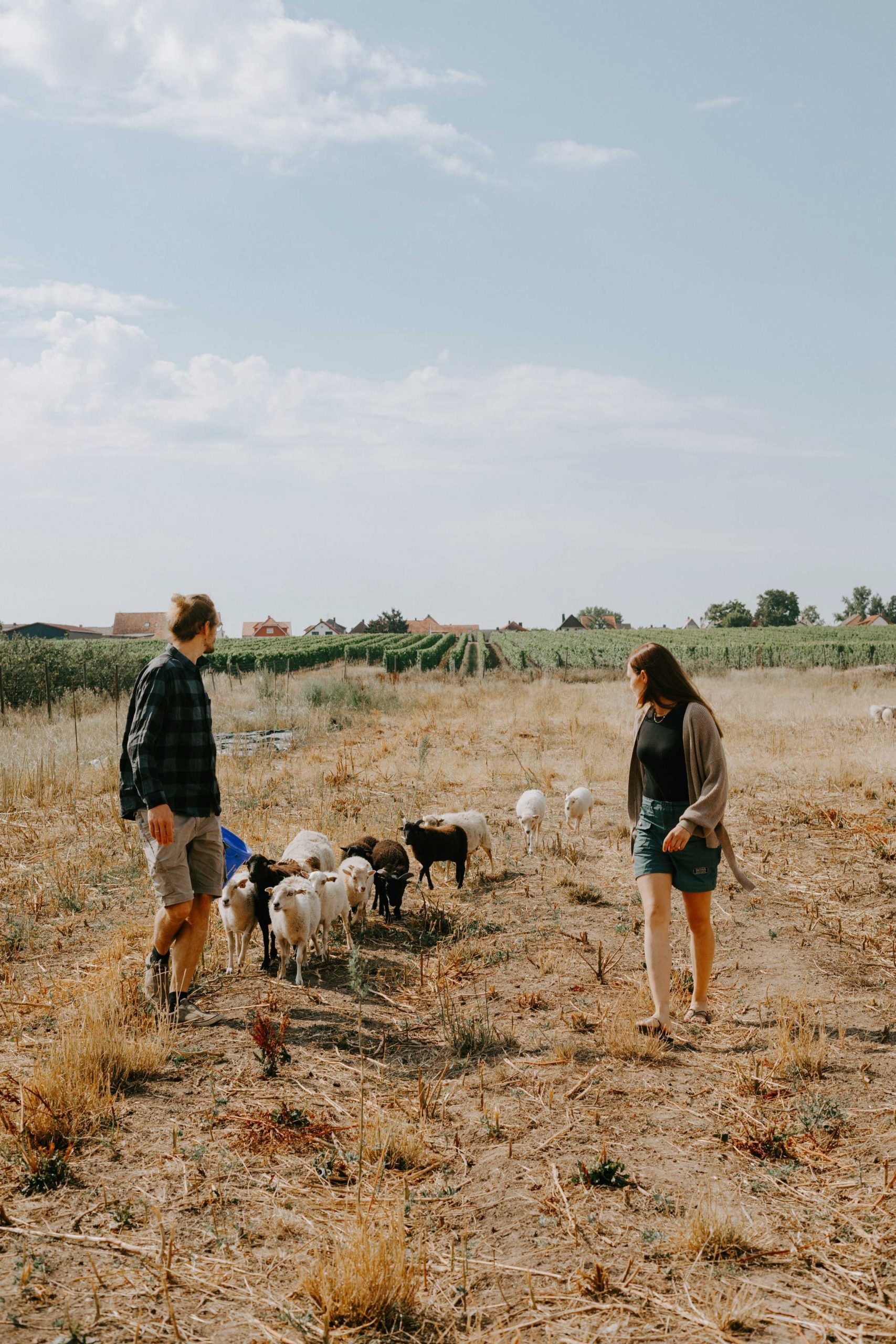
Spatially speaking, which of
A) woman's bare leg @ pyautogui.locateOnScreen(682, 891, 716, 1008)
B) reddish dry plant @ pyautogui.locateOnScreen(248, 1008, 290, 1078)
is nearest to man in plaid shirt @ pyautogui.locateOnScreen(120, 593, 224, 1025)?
reddish dry plant @ pyautogui.locateOnScreen(248, 1008, 290, 1078)

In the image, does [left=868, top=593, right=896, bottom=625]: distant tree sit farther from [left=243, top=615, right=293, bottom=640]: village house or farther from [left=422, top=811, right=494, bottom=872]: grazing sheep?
[left=422, top=811, right=494, bottom=872]: grazing sheep

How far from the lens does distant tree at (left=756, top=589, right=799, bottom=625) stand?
102m

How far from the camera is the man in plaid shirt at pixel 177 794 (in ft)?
15.8

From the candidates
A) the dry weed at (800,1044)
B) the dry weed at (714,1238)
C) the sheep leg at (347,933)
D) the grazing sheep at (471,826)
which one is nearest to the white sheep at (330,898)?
the sheep leg at (347,933)

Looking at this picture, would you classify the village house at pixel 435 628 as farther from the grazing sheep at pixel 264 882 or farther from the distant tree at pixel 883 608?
the grazing sheep at pixel 264 882

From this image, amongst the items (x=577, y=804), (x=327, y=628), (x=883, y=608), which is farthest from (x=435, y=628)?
(x=577, y=804)

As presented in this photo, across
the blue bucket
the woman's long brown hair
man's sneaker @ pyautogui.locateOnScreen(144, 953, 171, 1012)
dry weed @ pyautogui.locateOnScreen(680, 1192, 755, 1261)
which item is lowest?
dry weed @ pyautogui.locateOnScreen(680, 1192, 755, 1261)

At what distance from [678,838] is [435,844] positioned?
3.73m

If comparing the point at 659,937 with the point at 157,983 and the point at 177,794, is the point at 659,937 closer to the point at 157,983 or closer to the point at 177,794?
the point at 177,794

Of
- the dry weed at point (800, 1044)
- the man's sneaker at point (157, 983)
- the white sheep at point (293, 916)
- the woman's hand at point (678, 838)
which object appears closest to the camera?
the dry weed at point (800, 1044)

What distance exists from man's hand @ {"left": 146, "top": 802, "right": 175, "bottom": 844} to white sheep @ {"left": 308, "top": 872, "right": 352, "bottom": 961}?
1615mm

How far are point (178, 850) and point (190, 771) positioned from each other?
440mm

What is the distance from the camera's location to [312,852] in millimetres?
7520

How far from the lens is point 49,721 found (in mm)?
17422
